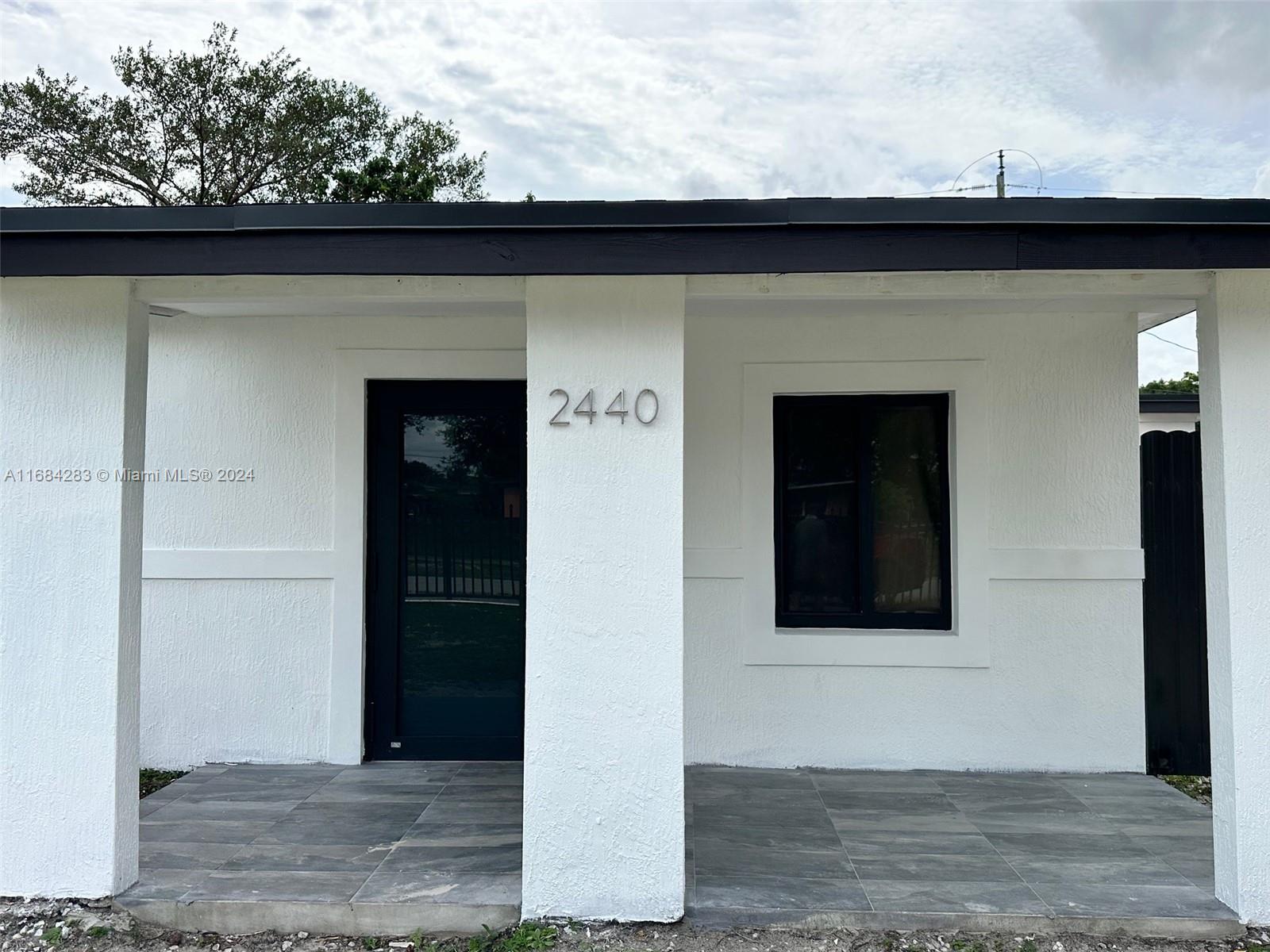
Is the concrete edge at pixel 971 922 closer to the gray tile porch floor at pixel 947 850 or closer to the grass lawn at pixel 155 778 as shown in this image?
the gray tile porch floor at pixel 947 850

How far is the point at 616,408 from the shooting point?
11.6 ft

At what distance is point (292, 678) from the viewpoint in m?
5.56

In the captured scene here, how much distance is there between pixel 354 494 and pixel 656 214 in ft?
9.98

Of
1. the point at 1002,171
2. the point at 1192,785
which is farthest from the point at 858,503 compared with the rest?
the point at 1002,171

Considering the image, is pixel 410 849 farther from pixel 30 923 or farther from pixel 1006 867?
pixel 1006 867

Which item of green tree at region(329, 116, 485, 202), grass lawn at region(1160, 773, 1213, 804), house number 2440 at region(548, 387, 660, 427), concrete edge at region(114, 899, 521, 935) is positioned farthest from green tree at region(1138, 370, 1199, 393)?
concrete edge at region(114, 899, 521, 935)

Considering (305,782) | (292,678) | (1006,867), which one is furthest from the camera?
(292,678)

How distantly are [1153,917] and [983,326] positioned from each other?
3.25m

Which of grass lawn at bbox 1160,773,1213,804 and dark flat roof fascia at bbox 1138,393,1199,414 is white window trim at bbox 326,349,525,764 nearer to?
grass lawn at bbox 1160,773,1213,804

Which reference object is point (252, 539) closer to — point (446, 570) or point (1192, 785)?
point (446, 570)

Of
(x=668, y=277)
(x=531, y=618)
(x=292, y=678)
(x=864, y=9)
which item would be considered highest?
(x=864, y=9)

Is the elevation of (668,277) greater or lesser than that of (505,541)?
greater

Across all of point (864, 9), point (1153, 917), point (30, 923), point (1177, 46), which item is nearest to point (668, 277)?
point (1153, 917)

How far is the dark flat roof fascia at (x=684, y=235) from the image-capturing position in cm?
327
